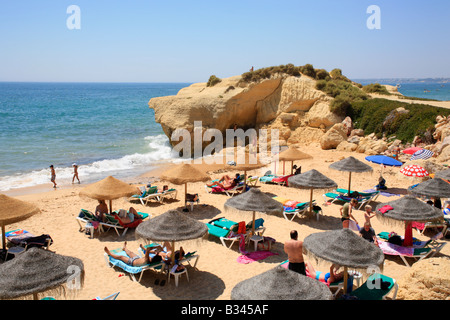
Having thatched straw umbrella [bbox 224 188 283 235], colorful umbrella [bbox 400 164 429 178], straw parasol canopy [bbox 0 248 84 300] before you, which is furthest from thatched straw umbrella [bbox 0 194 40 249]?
colorful umbrella [bbox 400 164 429 178]

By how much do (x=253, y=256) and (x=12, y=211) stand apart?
629 cm

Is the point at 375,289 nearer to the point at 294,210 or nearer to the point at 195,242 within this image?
the point at 195,242

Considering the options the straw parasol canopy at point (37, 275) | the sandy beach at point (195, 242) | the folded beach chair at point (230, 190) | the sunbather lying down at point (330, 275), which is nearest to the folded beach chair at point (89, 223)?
the sandy beach at point (195, 242)

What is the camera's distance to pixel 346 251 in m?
6.73

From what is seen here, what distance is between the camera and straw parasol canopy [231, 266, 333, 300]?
5.22 m

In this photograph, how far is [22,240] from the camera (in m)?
9.88

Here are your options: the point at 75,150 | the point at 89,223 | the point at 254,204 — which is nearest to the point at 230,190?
the point at 254,204

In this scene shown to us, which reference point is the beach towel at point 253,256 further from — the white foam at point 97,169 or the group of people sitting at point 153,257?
the white foam at point 97,169

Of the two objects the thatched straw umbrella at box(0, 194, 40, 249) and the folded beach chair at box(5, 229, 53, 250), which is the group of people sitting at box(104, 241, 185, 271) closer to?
the folded beach chair at box(5, 229, 53, 250)

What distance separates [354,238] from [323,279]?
1.42 metres

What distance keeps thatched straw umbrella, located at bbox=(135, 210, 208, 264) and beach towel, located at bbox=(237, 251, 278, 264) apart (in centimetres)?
178

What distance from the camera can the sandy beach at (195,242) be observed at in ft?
26.5

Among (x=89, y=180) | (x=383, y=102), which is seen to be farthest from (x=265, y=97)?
(x=89, y=180)
